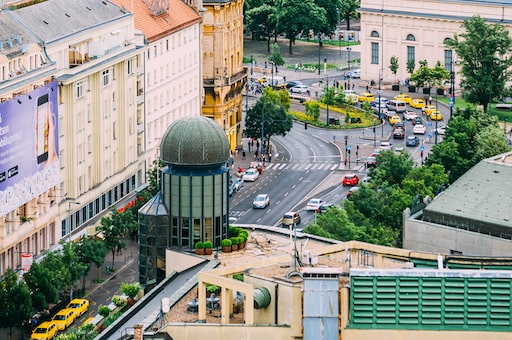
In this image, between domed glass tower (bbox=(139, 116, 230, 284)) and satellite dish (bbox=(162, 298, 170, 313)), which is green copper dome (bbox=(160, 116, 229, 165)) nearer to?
domed glass tower (bbox=(139, 116, 230, 284))

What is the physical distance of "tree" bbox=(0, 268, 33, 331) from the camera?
150 m

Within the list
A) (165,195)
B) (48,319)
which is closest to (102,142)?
(48,319)

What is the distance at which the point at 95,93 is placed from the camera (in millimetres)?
185875

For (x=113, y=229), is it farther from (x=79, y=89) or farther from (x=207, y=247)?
(x=207, y=247)

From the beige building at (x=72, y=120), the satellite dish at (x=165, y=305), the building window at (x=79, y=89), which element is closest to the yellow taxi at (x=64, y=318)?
the beige building at (x=72, y=120)

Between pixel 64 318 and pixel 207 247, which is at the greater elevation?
pixel 207 247

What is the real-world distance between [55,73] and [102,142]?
627 inches

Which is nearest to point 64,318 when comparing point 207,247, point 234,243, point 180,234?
point 180,234

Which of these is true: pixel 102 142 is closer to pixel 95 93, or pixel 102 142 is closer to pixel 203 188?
pixel 95 93

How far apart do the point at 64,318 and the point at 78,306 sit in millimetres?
4022

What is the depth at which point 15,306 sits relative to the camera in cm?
15050

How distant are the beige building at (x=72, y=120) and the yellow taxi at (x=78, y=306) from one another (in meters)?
7.89

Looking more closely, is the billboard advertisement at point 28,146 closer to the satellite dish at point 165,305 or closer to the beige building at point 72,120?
the beige building at point 72,120

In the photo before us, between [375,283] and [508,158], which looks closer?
[375,283]
